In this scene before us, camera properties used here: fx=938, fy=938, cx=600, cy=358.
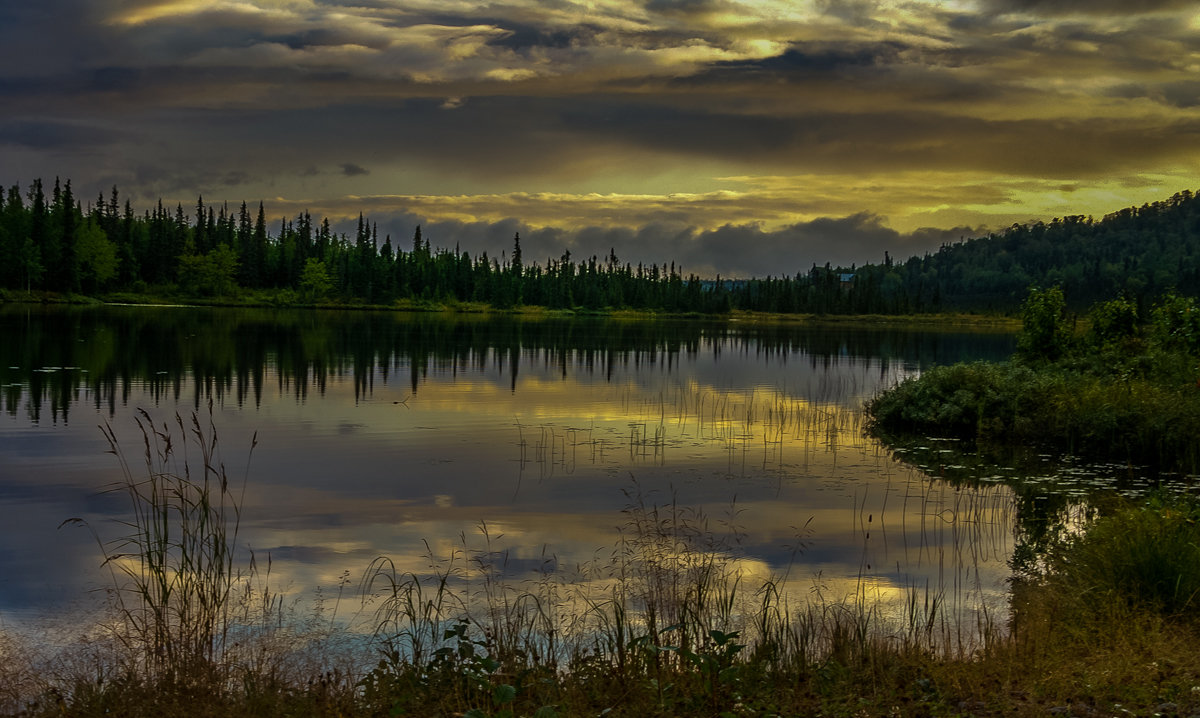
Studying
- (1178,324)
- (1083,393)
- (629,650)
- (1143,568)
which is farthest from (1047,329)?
(629,650)

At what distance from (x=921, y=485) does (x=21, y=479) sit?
19398 mm

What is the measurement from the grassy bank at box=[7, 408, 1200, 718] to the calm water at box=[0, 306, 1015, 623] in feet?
3.91

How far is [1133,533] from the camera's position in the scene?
458 inches

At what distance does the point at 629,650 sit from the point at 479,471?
43.9 feet

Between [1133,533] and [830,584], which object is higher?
[1133,533]

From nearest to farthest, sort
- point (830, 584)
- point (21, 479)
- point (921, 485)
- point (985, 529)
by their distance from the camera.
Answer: point (830, 584) < point (985, 529) < point (21, 479) < point (921, 485)

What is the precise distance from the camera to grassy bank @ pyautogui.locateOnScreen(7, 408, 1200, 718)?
312 inches

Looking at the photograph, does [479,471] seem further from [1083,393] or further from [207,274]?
[207,274]

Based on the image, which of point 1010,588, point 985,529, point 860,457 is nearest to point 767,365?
point 860,457

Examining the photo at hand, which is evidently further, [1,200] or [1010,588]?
[1,200]

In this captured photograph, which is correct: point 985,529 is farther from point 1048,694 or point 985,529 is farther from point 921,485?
point 1048,694

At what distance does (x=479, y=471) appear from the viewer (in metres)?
22.2

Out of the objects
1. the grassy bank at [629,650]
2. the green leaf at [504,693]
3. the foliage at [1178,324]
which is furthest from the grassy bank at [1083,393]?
the green leaf at [504,693]

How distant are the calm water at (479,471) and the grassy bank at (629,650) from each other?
1.19 m
